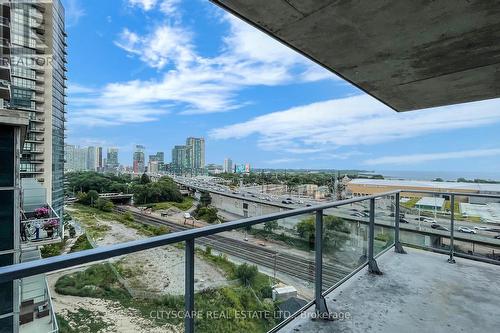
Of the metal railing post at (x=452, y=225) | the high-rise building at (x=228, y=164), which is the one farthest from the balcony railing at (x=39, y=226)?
the high-rise building at (x=228, y=164)

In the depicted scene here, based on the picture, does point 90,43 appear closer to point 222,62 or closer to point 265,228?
point 222,62

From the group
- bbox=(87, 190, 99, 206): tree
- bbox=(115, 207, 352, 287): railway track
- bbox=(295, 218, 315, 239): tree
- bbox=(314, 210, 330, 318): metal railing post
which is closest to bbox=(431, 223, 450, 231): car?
bbox=(115, 207, 352, 287): railway track

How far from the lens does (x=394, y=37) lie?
2.32 meters

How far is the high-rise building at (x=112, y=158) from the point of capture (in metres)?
51.6

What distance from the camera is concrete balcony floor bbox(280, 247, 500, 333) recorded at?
6.47 ft

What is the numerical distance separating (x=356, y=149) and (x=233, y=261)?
34.7 metres

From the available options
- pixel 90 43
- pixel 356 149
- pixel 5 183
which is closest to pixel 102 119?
pixel 90 43

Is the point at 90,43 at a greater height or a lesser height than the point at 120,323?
greater

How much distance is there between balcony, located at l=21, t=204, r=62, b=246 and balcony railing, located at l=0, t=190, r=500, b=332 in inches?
254

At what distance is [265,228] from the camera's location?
1.65 m

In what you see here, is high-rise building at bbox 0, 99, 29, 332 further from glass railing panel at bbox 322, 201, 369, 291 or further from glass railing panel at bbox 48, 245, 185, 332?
glass railing panel at bbox 322, 201, 369, 291

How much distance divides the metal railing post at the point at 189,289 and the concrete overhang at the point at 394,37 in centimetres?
175

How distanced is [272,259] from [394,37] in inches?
87.0

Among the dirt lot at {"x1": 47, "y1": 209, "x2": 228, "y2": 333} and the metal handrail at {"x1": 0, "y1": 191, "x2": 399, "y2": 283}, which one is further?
the dirt lot at {"x1": 47, "y1": 209, "x2": 228, "y2": 333}
